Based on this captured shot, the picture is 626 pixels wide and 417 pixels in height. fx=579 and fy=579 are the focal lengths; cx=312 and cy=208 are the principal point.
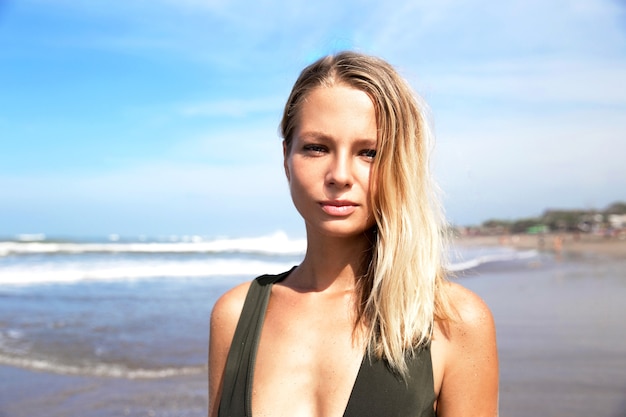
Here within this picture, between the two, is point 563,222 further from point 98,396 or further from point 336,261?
point 336,261

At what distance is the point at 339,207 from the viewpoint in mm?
1729

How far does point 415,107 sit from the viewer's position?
1775 millimetres

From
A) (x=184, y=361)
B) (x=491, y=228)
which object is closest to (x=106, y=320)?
(x=184, y=361)

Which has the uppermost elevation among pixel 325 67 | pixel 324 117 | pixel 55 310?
pixel 325 67

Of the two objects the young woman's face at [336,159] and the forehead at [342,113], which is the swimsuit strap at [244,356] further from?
the forehead at [342,113]

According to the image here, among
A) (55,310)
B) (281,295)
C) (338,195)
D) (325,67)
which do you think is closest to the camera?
(338,195)

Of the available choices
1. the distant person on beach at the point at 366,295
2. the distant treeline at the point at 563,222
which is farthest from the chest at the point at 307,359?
the distant treeline at the point at 563,222

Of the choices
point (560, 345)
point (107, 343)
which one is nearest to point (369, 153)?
point (560, 345)

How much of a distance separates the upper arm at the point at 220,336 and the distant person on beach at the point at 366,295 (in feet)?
0.14

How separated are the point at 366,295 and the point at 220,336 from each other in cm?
52

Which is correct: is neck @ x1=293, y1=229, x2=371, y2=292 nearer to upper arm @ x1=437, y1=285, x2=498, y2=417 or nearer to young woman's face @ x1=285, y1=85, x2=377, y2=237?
young woman's face @ x1=285, y1=85, x2=377, y2=237

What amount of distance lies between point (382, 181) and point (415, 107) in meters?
0.26

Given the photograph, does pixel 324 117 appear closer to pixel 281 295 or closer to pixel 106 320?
pixel 281 295

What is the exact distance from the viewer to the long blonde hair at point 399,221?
166cm
